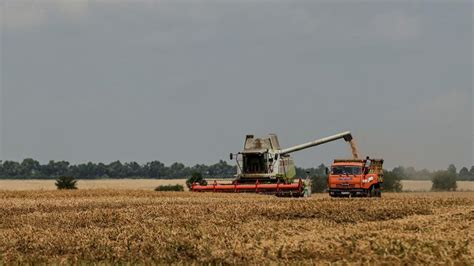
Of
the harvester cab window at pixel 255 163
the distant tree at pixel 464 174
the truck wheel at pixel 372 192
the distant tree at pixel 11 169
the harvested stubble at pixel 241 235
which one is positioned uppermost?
the distant tree at pixel 11 169

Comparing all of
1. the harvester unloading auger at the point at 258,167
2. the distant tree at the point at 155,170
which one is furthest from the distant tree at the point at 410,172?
the distant tree at the point at 155,170

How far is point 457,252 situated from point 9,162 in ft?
543

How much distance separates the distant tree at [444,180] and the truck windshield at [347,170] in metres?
37.2

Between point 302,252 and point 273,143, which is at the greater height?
point 273,143

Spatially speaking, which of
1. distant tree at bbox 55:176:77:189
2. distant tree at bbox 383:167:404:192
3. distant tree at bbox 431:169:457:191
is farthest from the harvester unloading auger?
distant tree at bbox 431:169:457:191

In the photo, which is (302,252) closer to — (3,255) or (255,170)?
(3,255)

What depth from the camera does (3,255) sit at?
64.9ft

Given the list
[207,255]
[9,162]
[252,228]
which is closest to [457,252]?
[207,255]

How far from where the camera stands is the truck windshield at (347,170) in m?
46.5

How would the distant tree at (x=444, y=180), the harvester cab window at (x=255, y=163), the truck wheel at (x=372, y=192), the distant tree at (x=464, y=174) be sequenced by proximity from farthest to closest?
the distant tree at (x=464, y=174)
the distant tree at (x=444, y=180)
the harvester cab window at (x=255, y=163)
the truck wheel at (x=372, y=192)

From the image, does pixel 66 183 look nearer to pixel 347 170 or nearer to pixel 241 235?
pixel 347 170

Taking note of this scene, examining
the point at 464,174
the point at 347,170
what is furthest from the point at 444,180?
the point at 464,174

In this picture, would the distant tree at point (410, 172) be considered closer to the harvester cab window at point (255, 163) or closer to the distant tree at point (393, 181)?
the distant tree at point (393, 181)

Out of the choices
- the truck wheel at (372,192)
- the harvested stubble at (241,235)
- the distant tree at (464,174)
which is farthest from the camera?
the distant tree at (464,174)
